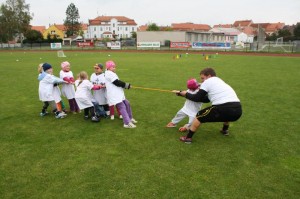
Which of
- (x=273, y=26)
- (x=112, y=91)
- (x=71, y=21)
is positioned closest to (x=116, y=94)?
(x=112, y=91)

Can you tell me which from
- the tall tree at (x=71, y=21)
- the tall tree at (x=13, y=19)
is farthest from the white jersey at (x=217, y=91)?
the tall tree at (x=71, y=21)

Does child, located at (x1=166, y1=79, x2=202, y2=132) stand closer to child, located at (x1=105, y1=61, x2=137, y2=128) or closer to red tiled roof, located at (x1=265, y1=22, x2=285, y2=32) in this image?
child, located at (x1=105, y1=61, x2=137, y2=128)

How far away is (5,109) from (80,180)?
545 centimetres

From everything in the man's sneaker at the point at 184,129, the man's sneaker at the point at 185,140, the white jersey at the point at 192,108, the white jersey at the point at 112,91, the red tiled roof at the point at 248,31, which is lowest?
the man's sneaker at the point at 185,140

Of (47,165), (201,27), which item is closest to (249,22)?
(201,27)

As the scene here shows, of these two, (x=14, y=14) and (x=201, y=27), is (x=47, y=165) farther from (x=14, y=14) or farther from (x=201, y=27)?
(x=201, y=27)

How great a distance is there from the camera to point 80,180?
4.09 metres

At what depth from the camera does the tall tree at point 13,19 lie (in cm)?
6050

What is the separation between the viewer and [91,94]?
7.20 metres

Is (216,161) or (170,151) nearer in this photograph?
(216,161)

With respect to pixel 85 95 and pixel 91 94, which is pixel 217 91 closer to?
pixel 85 95

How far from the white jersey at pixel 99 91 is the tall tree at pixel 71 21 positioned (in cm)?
9881

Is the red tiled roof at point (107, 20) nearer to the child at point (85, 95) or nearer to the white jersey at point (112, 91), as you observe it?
the child at point (85, 95)

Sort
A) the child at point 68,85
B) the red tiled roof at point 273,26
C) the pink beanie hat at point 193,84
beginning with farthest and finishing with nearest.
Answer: the red tiled roof at point 273,26
the child at point 68,85
the pink beanie hat at point 193,84
